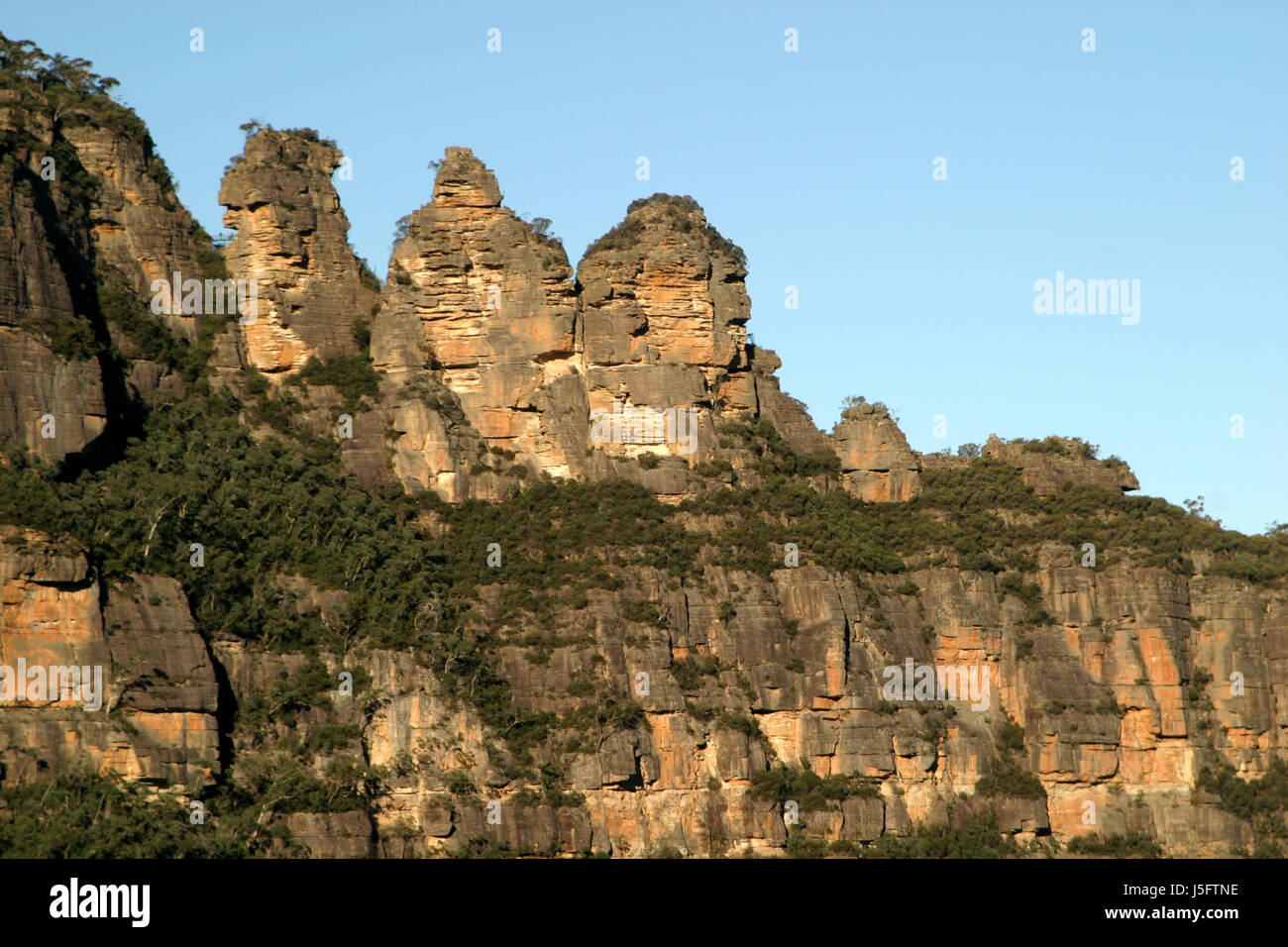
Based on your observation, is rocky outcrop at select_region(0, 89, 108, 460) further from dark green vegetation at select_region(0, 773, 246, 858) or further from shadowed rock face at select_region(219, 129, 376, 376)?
dark green vegetation at select_region(0, 773, 246, 858)

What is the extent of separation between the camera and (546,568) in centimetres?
9212

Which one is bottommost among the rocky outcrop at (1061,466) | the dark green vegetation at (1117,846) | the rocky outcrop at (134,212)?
the dark green vegetation at (1117,846)

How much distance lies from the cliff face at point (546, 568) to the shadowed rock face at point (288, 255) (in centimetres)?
16

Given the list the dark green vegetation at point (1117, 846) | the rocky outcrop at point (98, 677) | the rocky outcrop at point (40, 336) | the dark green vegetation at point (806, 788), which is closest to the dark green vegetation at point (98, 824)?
the rocky outcrop at point (98, 677)

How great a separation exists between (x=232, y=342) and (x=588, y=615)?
68.8ft

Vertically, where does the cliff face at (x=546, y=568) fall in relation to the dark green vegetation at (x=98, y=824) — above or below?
above

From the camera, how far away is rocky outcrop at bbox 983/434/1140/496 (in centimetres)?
10212

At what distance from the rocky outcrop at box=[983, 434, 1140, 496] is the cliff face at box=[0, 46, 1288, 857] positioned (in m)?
0.18

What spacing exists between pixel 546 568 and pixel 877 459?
18303mm

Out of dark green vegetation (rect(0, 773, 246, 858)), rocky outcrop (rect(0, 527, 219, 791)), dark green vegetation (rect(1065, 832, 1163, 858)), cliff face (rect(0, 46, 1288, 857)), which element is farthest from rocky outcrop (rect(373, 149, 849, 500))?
dark green vegetation (rect(0, 773, 246, 858))

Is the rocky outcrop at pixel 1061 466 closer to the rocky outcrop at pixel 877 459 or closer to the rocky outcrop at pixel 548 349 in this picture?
the rocky outcrop at pixel 877 459

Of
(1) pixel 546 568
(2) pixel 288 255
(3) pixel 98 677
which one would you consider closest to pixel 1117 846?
(1) pixel 546 568

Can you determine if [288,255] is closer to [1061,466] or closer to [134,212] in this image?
[134,212]

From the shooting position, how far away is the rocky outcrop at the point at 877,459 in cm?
10194
